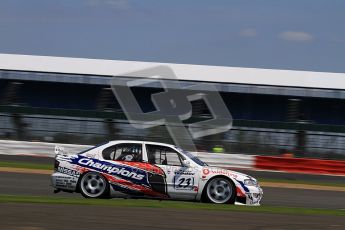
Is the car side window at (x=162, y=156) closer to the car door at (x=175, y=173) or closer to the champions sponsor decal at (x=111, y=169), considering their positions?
the car door at (x=175, y=173)

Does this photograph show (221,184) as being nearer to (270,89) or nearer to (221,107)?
(221,107)

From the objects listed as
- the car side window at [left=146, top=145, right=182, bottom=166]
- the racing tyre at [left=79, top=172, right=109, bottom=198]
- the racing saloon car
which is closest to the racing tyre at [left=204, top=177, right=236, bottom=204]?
the racing saloon car

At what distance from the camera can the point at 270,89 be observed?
3738 cm

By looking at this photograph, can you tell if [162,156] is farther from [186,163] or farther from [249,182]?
[249,182]

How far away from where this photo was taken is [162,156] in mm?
12320

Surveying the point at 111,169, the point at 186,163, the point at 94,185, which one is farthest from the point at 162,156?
the point at 94,185

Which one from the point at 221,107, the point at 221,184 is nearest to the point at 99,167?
the point at 221,184

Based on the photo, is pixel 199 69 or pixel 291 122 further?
→ pixel 199 69

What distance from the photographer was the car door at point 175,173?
40.1 ft

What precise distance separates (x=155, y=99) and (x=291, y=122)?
9.16 metres

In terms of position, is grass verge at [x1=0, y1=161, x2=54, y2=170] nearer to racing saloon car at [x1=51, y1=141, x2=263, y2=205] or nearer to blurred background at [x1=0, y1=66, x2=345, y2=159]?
blurred background at [x1=0, y1=66, x2=345, y2=159]
